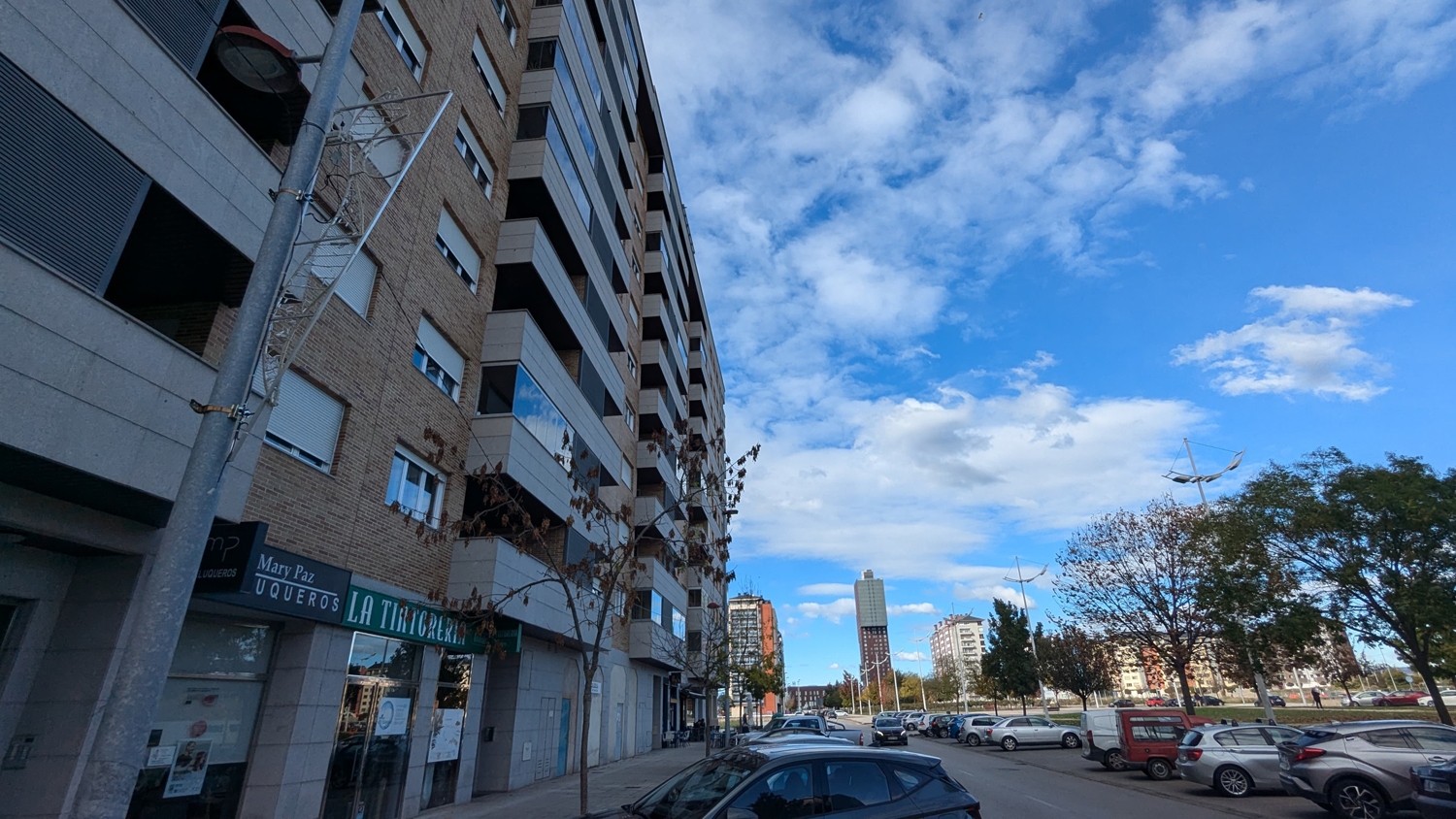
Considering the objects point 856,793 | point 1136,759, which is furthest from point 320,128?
point 1136,759

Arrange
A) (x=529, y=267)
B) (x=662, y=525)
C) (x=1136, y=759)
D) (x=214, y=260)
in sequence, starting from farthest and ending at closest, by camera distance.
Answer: (x=662, y=525)
(x=1136, y=759)
(x=529, y=267)
(x=214, y=260)

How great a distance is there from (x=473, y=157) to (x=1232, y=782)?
2218 cm

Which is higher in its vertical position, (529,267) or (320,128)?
(529,267)

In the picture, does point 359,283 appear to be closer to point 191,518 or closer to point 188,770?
point 188,770

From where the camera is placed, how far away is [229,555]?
26.4 feet

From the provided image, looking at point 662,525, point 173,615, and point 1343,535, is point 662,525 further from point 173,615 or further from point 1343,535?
point 173,615

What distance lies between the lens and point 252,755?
31.1ft

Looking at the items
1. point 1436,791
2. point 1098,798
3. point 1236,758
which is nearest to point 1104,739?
point 1236,758

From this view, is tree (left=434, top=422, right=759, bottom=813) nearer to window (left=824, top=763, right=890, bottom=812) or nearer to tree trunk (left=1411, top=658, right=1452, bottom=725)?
window (left=824, top=763, right=890, bottom=812)

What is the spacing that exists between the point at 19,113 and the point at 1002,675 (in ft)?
192

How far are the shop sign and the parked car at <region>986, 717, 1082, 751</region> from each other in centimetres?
2749

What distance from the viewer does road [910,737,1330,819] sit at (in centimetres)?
1224

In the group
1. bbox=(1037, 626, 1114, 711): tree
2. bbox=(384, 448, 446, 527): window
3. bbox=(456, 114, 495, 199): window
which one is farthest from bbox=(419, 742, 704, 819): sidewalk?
bbox=(1037, 626, 1114, 711): tree

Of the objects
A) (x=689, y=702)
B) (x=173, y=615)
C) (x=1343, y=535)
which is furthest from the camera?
(x=689, y=702)
